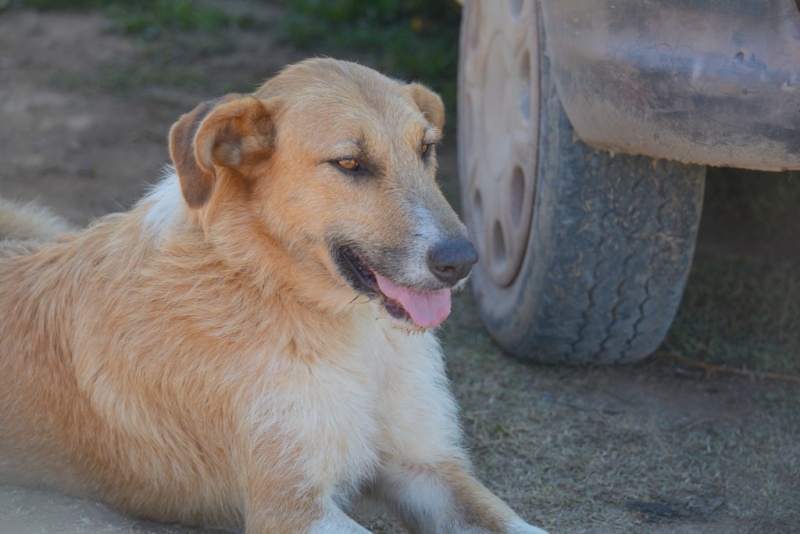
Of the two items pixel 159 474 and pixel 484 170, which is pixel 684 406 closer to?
pixel 484 170

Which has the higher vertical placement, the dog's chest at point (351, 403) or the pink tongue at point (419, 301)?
the pink tongue at point (419, 301)

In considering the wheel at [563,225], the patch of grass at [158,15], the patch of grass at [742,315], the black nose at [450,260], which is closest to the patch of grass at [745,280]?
the patch of grass at [742,315]

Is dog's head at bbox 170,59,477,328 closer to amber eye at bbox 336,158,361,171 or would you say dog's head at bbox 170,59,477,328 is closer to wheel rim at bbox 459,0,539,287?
amber eye at bbox 336,158,361,171

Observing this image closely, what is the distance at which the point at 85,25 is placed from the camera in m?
9.27

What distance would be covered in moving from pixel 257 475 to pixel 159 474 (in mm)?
485

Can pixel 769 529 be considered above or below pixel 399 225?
A: below

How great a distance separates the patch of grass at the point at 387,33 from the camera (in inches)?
329

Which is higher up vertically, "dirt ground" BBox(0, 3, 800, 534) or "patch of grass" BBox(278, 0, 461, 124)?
"patch of grass" BBox(278, 0, 461, 124)

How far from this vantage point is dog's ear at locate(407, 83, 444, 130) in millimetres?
3896

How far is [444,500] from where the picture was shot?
3.61 m

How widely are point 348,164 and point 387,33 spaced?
5.98 metres

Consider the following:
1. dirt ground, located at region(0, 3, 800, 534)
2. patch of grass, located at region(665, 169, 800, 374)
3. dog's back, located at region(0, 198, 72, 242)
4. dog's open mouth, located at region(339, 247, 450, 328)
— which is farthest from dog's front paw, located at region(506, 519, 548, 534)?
dog's back, located at region(0, 198, 72, 242)

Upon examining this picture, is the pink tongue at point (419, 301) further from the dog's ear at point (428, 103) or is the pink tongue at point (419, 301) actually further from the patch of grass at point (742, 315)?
the patch of grass at point (742, 315)

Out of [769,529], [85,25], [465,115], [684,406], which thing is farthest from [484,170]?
[85,25]
